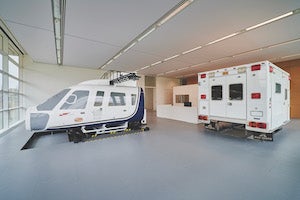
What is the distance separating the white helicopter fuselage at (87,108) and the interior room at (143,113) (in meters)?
0.03

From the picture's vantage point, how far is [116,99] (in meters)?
5.05

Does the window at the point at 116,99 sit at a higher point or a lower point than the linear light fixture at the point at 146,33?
lower

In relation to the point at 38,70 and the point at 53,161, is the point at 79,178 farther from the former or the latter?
the point at 38,70

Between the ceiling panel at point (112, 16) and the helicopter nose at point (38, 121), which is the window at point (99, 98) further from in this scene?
the ceiling panel at point (112, 16)

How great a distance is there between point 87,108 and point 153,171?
3183 millimetres

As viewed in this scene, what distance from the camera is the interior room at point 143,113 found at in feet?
6.87

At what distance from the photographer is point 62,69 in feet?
31.0

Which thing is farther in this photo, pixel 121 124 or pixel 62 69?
pixel 62 69

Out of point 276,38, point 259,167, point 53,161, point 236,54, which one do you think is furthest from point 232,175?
point 236,54

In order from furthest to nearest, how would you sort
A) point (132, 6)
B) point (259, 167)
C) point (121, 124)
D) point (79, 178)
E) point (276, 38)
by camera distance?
point (121, 124), point (276, 38), point (132, 6), point (259, 167), point (79, 178)

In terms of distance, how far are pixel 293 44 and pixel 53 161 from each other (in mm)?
9788

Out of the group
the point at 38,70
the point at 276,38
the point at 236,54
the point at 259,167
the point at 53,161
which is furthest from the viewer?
the point at 38,70

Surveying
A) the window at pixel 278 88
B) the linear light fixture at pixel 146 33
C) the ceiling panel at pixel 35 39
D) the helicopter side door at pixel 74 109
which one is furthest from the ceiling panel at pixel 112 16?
the window at pixel 278 88

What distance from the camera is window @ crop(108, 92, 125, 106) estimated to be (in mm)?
4949
